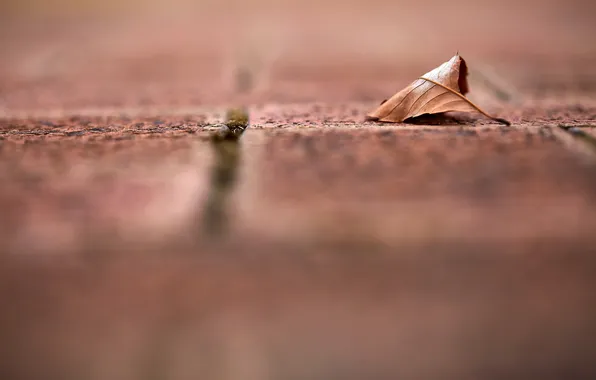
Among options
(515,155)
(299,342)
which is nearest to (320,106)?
(515,155)

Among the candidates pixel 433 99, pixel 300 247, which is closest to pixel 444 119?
pixel 433 99

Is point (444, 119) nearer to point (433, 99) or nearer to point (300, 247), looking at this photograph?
point (433, 99)

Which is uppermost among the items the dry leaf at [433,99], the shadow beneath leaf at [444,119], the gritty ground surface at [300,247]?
the dry leaf at [433,99]

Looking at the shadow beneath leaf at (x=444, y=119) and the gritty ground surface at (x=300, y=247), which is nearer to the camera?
the gritty ground surface at (x=300, y=247)

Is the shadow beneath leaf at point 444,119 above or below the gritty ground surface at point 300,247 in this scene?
above

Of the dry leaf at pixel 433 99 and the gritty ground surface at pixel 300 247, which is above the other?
the dry leaf at pixel 433 99
